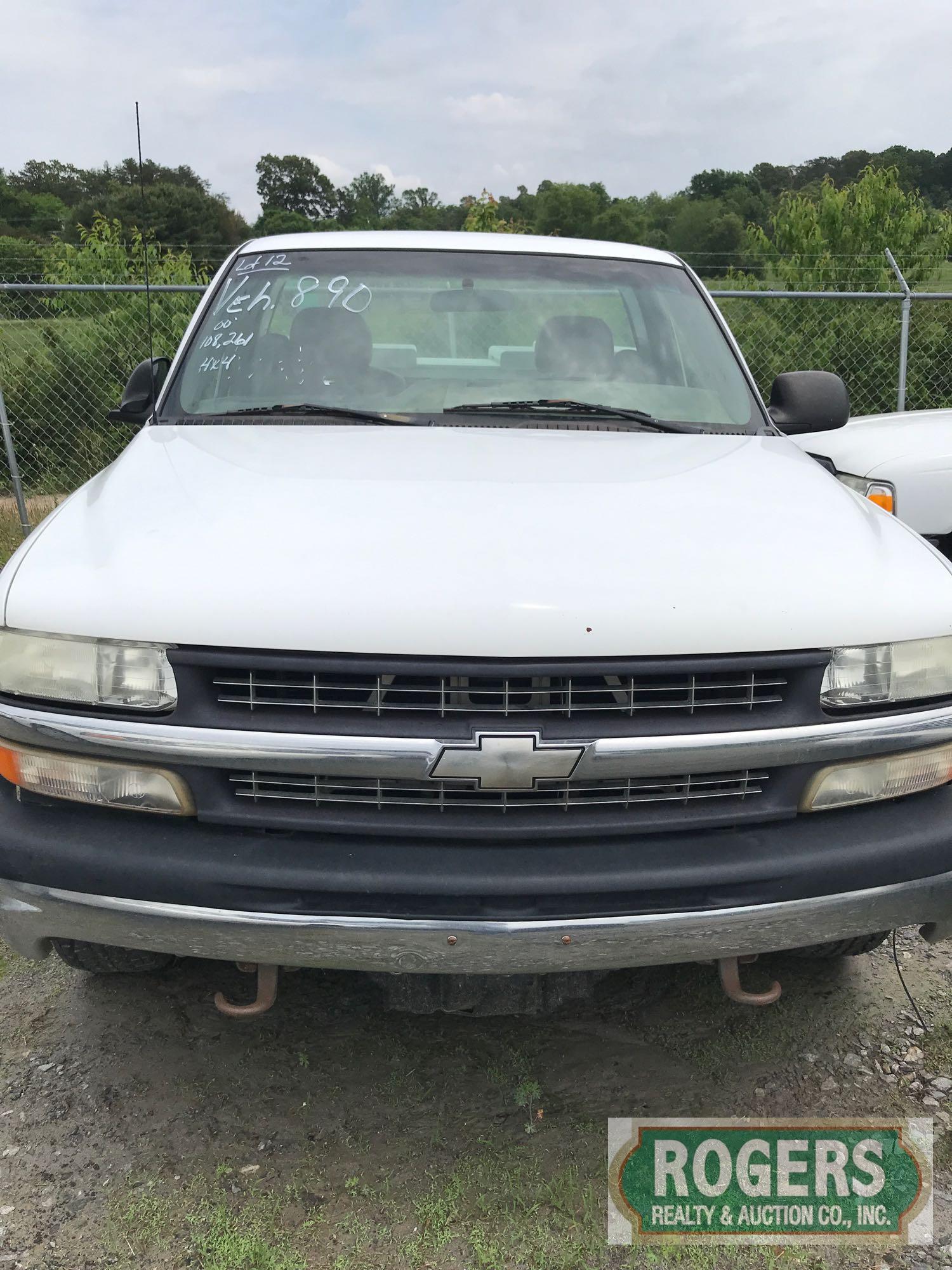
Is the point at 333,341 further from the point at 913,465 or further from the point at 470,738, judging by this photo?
the point at 913,465

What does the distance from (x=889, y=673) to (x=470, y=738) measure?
821 mm

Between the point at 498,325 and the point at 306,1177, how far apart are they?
241cm

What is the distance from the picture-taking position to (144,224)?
2996 millimetres

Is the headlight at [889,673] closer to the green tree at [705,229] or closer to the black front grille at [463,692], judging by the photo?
the black front grille at [463,692]

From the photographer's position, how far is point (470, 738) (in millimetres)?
1824

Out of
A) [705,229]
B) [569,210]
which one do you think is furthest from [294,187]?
[705,229]

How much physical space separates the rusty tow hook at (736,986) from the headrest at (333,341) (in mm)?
1935

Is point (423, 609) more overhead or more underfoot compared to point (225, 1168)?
more overhead

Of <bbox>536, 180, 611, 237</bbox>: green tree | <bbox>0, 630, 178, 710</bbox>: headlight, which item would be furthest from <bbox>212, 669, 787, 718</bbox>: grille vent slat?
<bbox>536, 180, 611, 237</bbox>: green tree

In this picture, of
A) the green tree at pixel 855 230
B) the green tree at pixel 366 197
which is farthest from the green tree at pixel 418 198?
the green tree at pixel 855 230

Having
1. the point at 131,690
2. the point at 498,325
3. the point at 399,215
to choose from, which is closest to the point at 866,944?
the point at 131,690

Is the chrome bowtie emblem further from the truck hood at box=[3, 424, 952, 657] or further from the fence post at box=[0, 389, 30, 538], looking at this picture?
the fence post at box=[0, 389, 30, 538]

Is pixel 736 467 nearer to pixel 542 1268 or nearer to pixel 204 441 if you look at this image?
pixel 204 441

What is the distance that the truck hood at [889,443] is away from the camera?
4.88 m
